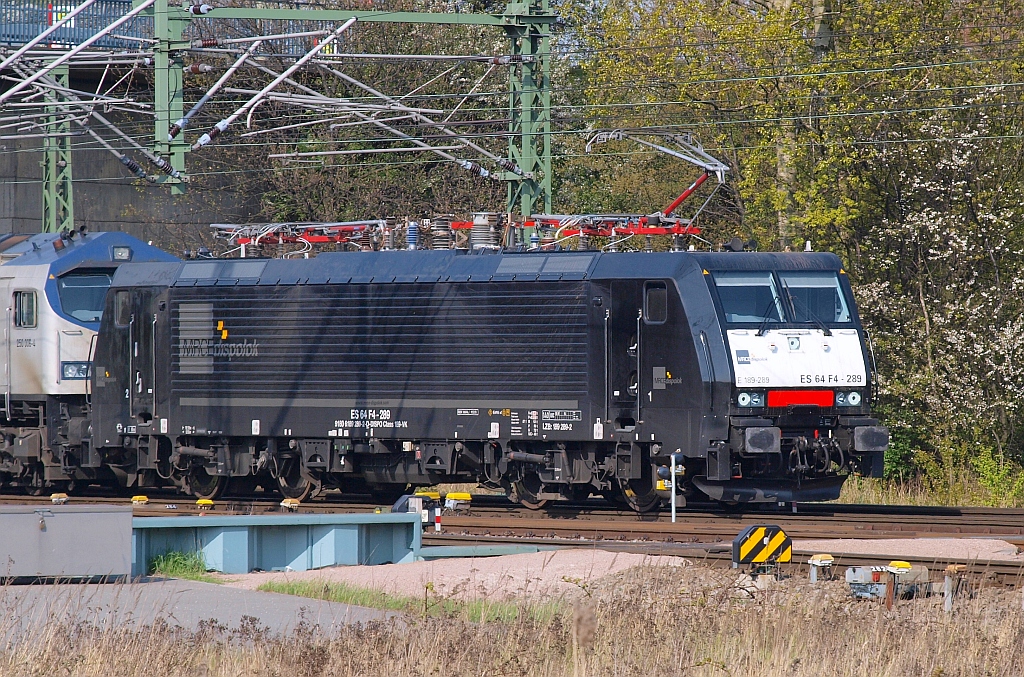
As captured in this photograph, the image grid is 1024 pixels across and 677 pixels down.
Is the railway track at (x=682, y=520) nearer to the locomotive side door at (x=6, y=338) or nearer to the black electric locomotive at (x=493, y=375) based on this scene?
the black electric locomotive at (x=493, y=375)

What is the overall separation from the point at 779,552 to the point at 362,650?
473cm

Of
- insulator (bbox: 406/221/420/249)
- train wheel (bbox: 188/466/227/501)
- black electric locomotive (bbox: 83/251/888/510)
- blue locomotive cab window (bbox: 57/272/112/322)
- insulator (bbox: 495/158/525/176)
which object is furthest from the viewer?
blue locomotive cab window (bbox: 57/272/112/322)

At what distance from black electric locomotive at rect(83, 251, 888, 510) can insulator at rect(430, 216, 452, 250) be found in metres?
0.60

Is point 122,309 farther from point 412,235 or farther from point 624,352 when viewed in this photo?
point 624,352

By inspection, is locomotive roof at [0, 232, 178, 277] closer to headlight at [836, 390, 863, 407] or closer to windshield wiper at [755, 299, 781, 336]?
windshield wiper at [755, 299, 781, 336]

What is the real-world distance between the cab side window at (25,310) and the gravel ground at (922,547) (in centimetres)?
1241

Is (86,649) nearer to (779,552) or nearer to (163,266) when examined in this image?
(779,552)

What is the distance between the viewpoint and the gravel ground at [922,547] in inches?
571

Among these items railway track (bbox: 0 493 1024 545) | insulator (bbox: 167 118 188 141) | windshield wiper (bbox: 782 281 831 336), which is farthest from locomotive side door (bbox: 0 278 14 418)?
windshield wiper (bbox: 782 281 831 336)

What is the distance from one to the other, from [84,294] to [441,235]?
603 cm

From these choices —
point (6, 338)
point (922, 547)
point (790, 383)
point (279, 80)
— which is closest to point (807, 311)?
point (790, 383)

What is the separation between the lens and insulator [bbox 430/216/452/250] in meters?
20.3

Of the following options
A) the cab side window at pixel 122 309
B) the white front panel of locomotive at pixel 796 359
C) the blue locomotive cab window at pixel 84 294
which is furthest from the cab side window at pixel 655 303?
the blue locomotive cab window at pixel 84 294

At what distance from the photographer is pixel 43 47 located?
3097 cm
